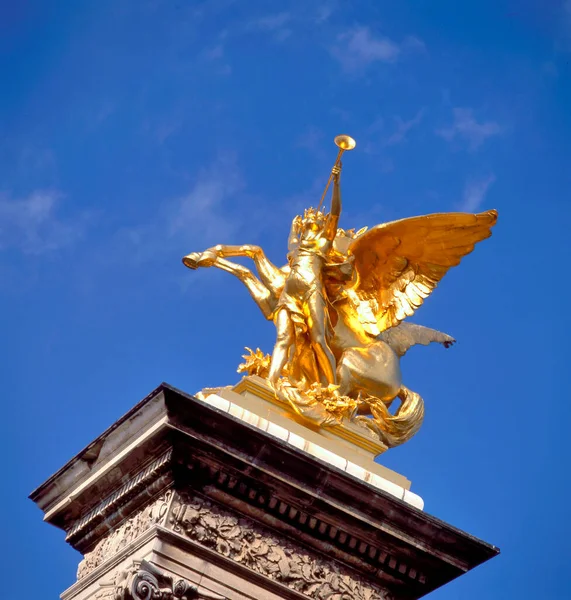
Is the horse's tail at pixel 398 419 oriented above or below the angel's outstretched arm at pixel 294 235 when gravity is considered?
below

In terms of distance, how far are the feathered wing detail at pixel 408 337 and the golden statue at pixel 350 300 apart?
0.6 inches

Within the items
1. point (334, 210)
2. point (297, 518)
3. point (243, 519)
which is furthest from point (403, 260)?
point (243, 519)

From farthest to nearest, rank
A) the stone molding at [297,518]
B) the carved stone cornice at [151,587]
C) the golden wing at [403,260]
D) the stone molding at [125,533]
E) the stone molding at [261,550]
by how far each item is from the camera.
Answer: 1. the golden wing at [403,260]
2. the stone molding at [297,518]
3. the stone molding at [125,533]
4. the stone molding at [261,550]
5. the carved stone cornice at [151,587]

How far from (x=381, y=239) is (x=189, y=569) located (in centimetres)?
522

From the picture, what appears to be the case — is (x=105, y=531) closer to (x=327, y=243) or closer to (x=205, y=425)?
(x=205, y=425)

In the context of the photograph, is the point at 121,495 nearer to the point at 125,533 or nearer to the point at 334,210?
the point at 125,533

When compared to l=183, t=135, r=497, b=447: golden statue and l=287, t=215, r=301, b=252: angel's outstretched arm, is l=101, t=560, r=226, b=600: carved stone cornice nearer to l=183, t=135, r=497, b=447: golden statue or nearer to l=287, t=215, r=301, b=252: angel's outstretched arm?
l=183, t=135, r=497, b=447: golden statue

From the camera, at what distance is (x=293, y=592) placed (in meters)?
12.3

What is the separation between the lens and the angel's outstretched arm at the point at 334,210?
15086 millimetres

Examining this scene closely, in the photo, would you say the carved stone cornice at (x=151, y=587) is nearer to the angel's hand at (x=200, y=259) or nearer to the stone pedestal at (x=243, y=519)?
the stone pedestal at (x=243, y=519)

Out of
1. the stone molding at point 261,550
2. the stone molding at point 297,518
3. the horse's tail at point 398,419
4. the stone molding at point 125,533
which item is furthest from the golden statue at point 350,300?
the stone molding at point 125,533

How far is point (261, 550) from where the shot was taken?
12.4 m

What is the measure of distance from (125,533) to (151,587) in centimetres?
135

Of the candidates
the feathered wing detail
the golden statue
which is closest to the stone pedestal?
the golden statue
